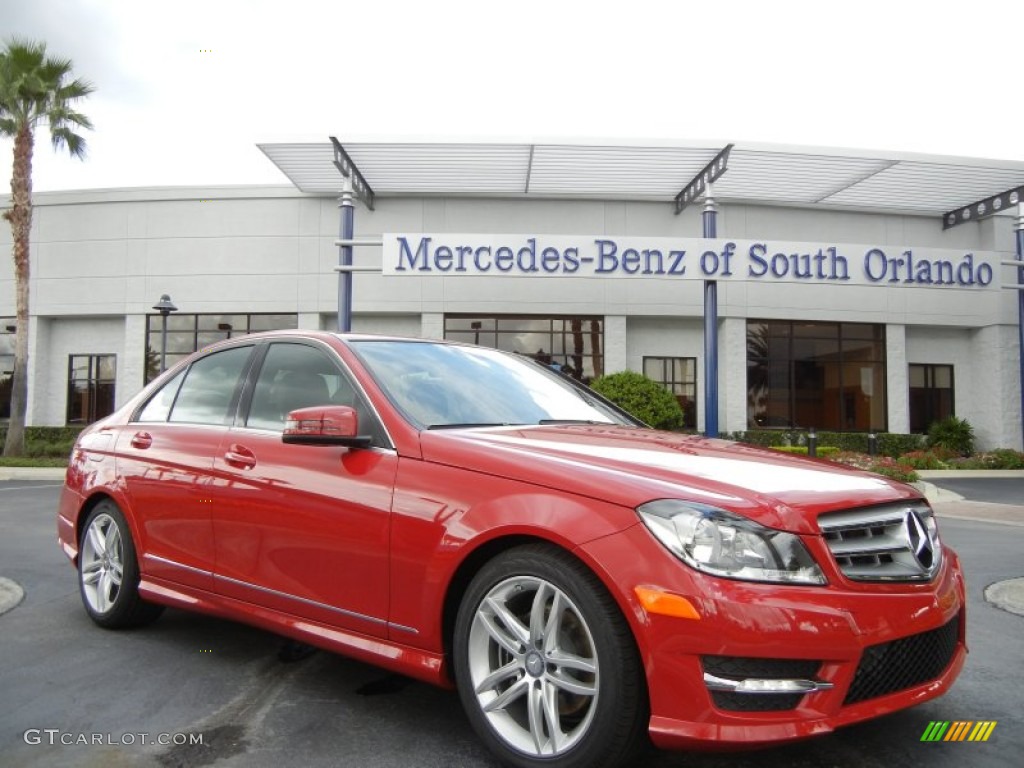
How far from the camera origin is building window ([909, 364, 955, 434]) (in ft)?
77.6

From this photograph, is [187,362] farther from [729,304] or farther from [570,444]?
[729,304]

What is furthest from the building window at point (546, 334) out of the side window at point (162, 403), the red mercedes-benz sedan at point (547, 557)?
the red mercedes-benz sedan at point (547, 557)

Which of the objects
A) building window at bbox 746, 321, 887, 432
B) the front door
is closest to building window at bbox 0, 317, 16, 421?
building window at bbox 746, 321, 887, 432

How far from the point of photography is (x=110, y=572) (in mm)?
4367

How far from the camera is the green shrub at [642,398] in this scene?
17984mm

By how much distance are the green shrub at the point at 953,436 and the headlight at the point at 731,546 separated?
22.6m

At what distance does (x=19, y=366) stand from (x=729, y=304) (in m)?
19.1

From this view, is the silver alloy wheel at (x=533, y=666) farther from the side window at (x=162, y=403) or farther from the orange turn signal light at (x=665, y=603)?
the side window at (x=162, y=403)

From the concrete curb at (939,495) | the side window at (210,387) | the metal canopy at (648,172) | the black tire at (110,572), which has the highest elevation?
the metal canopy at (648,172)

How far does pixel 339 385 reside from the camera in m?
3.48

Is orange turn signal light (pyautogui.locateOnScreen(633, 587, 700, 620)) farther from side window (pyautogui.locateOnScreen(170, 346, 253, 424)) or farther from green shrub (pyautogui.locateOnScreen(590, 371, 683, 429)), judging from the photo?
green shrub (pyautogui.locateOnScreen(590, 371, 683, 429))
